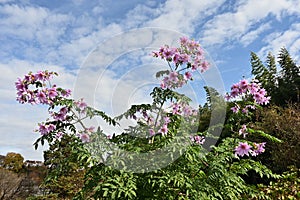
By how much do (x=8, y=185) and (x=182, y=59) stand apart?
10812 millimetres

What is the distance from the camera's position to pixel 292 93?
1216 cm

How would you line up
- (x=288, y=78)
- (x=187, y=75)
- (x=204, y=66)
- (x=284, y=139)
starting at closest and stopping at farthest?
(x=187, y=75) < (x=204, y=66) < (x=284, y=139) < (x=288, y=78)

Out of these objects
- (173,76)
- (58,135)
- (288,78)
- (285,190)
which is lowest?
(285,190)

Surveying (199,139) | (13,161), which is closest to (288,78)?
(199,139)

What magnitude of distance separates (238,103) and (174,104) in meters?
0.72

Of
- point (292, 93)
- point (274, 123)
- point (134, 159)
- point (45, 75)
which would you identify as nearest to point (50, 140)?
point (45, 75)

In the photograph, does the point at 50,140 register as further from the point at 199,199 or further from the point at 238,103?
the point at 238,103

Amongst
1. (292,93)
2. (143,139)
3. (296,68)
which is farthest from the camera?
(296,68)

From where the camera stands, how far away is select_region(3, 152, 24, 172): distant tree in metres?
18.2

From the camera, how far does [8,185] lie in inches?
446

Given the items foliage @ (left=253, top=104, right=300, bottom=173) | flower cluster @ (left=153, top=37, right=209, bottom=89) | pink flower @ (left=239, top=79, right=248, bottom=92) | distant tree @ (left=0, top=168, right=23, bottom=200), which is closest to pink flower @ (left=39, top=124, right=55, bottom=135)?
flower cluster @ (left=153, top=37, right=209, bottom=89)

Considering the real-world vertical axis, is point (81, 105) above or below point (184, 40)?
below

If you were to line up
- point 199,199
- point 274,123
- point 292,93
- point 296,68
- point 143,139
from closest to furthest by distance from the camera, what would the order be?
point 199,199
point 143,139
point 274,123
point 292,93
point 296,68

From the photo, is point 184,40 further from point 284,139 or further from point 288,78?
point 288,78
